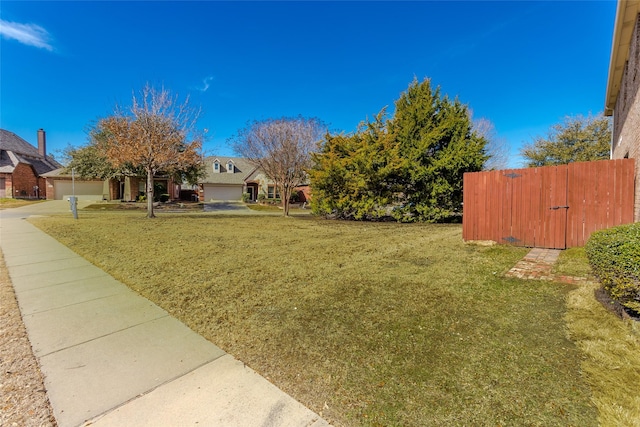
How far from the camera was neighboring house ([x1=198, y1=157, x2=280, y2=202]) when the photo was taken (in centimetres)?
3453

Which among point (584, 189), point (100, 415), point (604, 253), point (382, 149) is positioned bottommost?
point (100, 415)

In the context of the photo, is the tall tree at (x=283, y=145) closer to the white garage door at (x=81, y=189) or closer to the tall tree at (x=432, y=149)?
the tall tree at (x=432, y=149)

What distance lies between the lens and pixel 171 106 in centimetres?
1504

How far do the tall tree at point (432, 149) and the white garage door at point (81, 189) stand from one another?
32399mm

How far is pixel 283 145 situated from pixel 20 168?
30869mm

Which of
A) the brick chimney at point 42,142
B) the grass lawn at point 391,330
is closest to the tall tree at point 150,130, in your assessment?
the grass lawn at point 391,330

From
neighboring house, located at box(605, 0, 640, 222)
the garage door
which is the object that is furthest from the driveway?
neighboring house, located at box(605, 0, 640, 222)

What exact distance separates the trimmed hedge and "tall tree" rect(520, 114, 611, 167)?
22.8 meters

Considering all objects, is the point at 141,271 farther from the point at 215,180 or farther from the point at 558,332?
the point at 215,180

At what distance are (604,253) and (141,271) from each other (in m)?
6.55

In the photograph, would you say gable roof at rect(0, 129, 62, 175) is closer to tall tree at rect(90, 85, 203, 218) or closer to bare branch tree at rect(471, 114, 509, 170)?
tall tree at rect(90, 85, 203, 218)

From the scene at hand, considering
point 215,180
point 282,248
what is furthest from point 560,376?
point 215,180

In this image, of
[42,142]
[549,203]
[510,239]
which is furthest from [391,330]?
[42,142]

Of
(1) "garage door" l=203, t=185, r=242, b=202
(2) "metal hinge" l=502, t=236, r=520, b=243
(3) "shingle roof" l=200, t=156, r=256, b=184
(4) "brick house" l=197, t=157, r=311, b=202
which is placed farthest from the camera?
(3) "shingle roof" l=200, t=156, r=256, b=184
